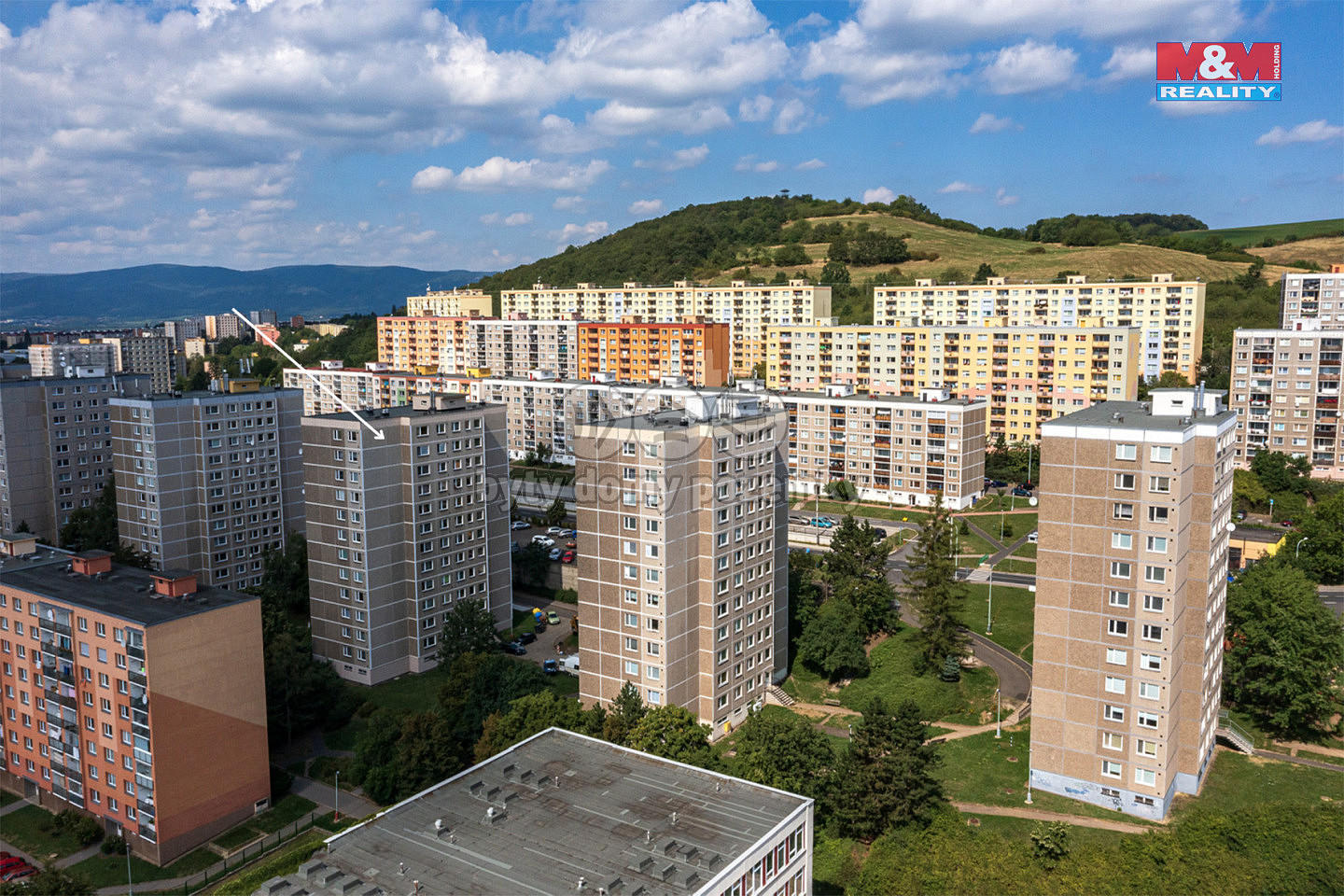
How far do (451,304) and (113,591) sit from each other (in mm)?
132566

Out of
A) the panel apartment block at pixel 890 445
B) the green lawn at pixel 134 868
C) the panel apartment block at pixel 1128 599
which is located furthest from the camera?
the panel apartment block at pixel 890 445

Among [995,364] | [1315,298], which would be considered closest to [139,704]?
[995,364]

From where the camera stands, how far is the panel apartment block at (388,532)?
54.2 meters

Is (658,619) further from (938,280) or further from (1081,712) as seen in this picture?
(938,280)

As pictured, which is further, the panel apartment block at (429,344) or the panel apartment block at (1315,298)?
the panel apartment block at (429,344)

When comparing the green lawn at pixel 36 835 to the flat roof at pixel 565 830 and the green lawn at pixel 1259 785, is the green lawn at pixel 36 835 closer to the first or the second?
the flat roof at pixel 565 830

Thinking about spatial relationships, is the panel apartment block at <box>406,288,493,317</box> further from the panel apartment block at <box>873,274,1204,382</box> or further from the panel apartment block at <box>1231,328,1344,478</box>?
the panel apartment block at <box>1231,328,1344,478</box>

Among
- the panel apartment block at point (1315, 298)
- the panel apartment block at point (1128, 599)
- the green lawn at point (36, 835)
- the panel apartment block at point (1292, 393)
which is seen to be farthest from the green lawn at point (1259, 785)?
the panel apartment block at point (1315, 298)

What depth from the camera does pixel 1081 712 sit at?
124 feet

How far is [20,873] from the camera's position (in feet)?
127

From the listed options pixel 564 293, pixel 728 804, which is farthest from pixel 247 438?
pixel 564 293

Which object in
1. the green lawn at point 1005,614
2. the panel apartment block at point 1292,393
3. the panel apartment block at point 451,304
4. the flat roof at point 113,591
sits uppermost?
the panel apartment block at point 451,304

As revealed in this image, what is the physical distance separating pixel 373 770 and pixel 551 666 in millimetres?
14902

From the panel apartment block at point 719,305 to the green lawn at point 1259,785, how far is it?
9025 centimetres
